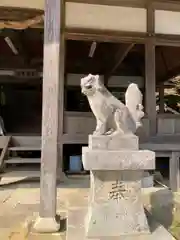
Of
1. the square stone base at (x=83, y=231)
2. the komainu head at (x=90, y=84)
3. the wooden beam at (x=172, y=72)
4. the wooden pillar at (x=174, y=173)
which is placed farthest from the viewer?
the wooden beam at (x=172, y=72)

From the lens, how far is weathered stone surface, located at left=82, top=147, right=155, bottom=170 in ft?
9.46

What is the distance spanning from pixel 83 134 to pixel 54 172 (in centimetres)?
270

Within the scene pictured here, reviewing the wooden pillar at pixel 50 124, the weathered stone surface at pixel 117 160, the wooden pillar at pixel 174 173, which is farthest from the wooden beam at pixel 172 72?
the weathered stone surface at pixel 117 160

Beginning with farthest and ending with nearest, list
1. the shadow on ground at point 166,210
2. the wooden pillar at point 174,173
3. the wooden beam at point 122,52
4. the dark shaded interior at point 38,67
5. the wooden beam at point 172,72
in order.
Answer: the wooden beam at point 172,72 < the dark shaded interior at point 38,67 < the wooden beam at point 122,52 < the wooden pillar at point 174,173 < the shadow on ground at point 166,210

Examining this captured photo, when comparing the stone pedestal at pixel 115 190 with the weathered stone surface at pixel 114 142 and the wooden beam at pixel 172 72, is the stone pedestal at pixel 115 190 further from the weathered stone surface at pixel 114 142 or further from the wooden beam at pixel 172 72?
the wooden beam at pixel 172 72

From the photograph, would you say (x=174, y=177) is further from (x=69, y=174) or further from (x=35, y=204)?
(x=35, y=204)

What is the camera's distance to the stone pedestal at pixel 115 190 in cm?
291

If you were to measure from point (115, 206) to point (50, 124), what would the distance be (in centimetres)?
120

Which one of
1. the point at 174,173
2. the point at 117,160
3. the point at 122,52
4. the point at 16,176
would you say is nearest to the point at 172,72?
the point at 122,52

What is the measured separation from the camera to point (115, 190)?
2.98 metres

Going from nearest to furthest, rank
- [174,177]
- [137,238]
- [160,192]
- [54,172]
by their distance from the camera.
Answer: [137,238] → [54,172] → [160,192] → [174,177]

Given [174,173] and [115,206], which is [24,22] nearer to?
[115,206]

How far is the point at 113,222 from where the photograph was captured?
9.74 ft

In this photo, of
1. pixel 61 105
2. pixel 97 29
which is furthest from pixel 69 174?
pixel 97 29
